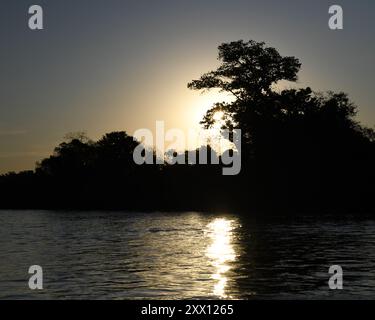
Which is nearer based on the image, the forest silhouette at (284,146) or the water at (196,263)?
the water at (196,263)

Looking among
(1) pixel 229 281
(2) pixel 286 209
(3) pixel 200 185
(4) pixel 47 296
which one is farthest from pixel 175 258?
(3) pixel 200 185

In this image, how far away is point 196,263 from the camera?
28.3m

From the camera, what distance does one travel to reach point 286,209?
81625 millimetres

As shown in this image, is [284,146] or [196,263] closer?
[196,263]

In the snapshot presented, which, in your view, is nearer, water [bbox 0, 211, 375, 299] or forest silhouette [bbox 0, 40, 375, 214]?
water [bbox 0, 211, 375, 299]

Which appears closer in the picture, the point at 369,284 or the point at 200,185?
the point at 369,284

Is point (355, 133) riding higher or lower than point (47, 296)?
higher

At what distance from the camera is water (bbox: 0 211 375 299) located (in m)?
20.4

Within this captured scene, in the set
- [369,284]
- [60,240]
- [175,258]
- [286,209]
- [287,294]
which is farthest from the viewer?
[286,209]

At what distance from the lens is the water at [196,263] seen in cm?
2039
